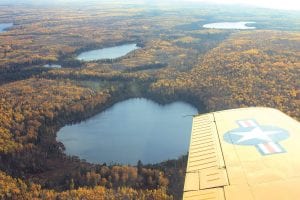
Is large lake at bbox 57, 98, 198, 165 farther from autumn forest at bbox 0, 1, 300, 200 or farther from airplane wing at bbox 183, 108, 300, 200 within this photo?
airplane wing at bbox 183, 108, 300, 200

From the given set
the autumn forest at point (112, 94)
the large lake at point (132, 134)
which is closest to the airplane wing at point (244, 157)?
the autumn forest at point (112, 94)

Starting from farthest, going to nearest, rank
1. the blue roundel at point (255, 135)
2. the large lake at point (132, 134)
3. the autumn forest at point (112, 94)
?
the large lake at point (132, 134) < the autumn forest at point (112, 94) < the blue roundel at point (255, 135)

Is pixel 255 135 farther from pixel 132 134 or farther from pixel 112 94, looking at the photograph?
pixel 112 94

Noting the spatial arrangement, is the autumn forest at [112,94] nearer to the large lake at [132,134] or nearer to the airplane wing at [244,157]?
the large lake at [132,134]

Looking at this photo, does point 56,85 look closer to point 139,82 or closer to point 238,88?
point 139,82

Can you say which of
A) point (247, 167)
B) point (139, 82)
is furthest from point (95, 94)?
point (247, 167)
